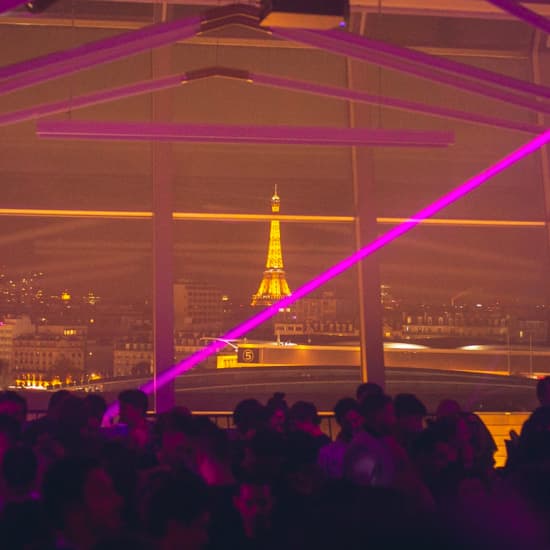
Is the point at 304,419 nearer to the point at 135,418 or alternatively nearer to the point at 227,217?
the point at 135,418

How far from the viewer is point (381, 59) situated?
584 centimetres

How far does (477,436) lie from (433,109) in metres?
2.84

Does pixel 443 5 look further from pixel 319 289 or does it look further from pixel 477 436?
pixel 477 436

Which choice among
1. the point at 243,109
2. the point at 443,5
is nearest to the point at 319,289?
the point at 243,109

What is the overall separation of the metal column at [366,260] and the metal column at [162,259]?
1954 mm

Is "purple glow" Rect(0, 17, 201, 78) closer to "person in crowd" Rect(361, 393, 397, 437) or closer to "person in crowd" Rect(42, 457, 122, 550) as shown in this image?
"person in crowd" Rect(361, 393, 397, 437)

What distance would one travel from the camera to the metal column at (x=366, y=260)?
8.98 metres

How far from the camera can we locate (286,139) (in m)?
6.68

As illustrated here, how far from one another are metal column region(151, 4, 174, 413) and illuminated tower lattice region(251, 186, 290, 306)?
3.25ft

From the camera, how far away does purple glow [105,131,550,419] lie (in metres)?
8.79

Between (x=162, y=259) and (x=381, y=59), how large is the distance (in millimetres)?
3624

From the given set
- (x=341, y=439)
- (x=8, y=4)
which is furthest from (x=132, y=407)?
(x=8, y=4)

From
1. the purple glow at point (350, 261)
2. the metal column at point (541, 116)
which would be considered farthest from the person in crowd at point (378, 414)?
the metal column at point (541, 116)

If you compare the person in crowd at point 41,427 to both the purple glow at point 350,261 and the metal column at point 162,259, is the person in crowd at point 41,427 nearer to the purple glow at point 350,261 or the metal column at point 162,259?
the metal column at point 162,259
